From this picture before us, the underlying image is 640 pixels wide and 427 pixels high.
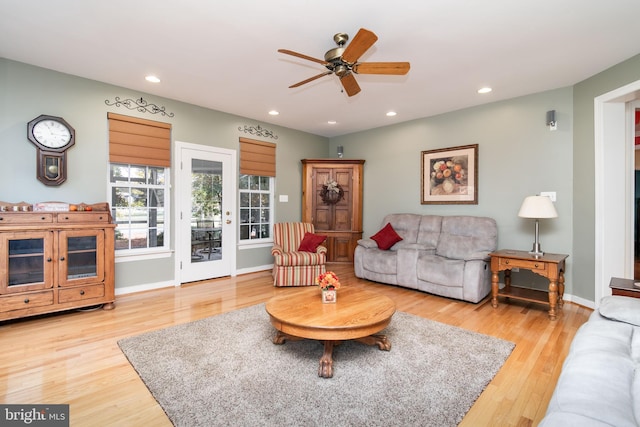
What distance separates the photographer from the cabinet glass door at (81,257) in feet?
10.3

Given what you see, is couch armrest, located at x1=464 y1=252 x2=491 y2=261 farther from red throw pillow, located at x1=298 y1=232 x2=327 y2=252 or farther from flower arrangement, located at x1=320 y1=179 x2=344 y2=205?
flower arrangement, located at x1=320 y1=179 x2=344 y2=205

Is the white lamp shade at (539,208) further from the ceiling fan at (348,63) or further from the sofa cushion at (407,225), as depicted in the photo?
the ceiling fan at (348,63)

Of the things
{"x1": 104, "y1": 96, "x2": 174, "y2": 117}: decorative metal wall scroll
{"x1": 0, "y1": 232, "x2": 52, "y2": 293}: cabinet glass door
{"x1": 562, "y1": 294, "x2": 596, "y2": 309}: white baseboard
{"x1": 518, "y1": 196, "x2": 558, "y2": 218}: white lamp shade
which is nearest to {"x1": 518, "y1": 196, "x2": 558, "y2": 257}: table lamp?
{"x1": 518, "y1": 196, "x2": 558, "y2": 218}: white lamp shade

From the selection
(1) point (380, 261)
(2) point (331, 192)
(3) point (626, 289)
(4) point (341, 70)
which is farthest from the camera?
(2) point (331, 192)

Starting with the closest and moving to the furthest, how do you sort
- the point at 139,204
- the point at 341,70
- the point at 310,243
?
1. the point at 341,70
2. the point at 139,204
3. the point at 310,243

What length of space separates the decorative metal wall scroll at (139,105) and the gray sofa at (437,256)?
3.53 meters

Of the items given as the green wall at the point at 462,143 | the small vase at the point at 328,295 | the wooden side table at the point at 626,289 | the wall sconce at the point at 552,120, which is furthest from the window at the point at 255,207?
the wooden side table at the point at 626,289

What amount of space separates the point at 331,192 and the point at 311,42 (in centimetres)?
333

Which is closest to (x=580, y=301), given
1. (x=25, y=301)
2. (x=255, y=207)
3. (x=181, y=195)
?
(x=255, y=207)

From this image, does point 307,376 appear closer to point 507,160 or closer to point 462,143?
point 507,160

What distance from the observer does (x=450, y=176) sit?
4770mm

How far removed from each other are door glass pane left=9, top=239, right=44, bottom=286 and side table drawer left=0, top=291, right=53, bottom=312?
A: 0.12 m

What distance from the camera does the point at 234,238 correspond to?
5.02 meters

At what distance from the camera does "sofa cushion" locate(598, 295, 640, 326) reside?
176cm
